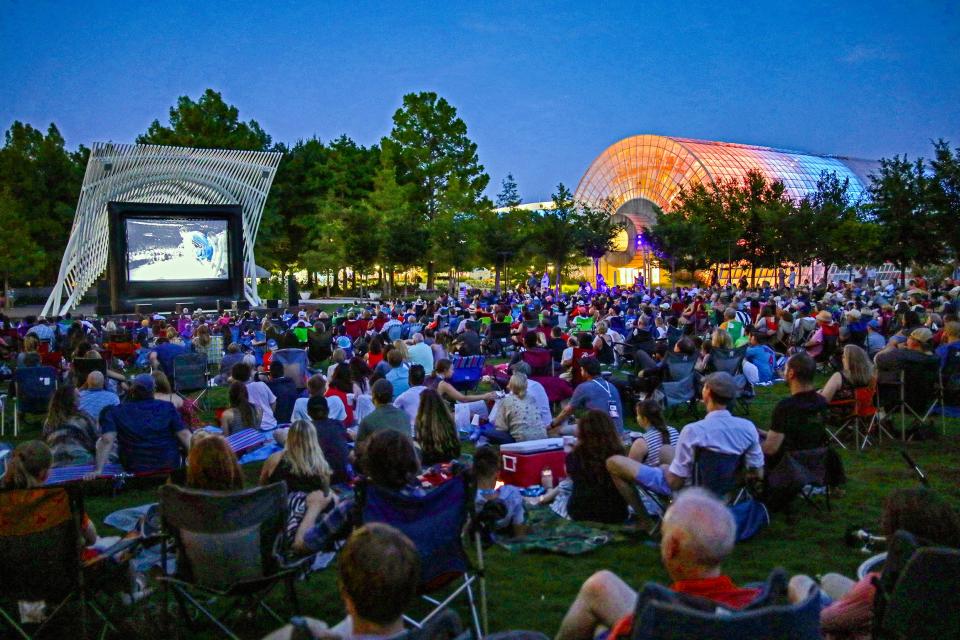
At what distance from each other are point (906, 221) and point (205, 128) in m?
40.0

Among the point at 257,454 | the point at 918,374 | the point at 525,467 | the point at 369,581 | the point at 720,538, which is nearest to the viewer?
the point at 369,581

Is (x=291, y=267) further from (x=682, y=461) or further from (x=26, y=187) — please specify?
(x=682, y=461)

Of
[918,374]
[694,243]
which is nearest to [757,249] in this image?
[694,243]

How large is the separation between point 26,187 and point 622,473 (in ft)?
163

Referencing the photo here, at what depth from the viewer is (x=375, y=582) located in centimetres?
227

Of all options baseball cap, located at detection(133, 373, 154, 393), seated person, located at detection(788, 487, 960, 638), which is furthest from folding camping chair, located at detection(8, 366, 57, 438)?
seated person, located at detection(788, 487, 960, 638)

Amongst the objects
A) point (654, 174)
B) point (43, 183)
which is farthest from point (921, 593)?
point (654, 174)

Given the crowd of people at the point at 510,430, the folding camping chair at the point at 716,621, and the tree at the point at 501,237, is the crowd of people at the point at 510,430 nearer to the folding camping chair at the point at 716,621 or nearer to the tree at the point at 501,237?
the folding camping chair at the point at 716,621

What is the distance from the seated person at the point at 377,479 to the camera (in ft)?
13.5

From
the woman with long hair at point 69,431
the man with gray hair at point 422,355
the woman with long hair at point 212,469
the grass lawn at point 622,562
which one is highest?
the woman with long hair at point 212,469

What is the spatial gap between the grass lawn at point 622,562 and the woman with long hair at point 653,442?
630 millimetres

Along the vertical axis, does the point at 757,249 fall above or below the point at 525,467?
above

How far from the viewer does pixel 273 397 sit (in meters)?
8.46

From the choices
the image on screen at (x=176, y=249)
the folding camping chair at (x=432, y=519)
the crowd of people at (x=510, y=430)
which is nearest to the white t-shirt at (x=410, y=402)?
the crowd of people at (x=510, y=430)
